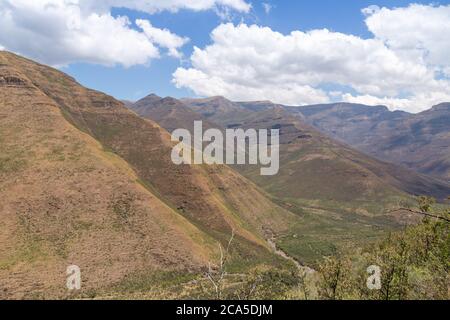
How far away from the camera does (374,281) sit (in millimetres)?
32906

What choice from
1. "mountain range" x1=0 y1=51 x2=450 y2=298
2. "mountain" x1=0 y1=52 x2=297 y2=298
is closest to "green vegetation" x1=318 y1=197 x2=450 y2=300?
"mountain range" x1=0 y1=51 x2=450 y2=298

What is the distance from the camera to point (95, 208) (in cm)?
9638

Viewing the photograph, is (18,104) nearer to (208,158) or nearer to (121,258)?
(121,258)

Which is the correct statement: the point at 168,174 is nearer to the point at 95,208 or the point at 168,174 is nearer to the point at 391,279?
the point at 95,208

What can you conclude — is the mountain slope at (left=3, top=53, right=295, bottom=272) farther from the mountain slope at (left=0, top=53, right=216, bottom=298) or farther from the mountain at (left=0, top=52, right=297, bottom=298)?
the mountain slope at (left=0, top=53, right=216, bottom=298)

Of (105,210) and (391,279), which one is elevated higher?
(391,279)

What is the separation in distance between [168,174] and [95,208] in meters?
41.8

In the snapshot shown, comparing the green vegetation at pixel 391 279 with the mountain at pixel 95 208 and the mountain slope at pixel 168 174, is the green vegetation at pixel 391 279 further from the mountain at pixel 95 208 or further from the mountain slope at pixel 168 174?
the mountain slope at pixel 168 174

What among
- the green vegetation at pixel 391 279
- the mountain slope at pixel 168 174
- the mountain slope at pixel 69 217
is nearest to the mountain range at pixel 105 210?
the mountain slope at pixel 69 217

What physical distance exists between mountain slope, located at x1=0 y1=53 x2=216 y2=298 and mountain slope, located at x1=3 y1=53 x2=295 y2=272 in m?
14.1

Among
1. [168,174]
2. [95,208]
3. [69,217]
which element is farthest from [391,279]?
[168,174]

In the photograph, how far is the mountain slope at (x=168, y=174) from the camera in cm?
12381

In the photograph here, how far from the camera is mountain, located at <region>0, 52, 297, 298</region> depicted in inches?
3187
